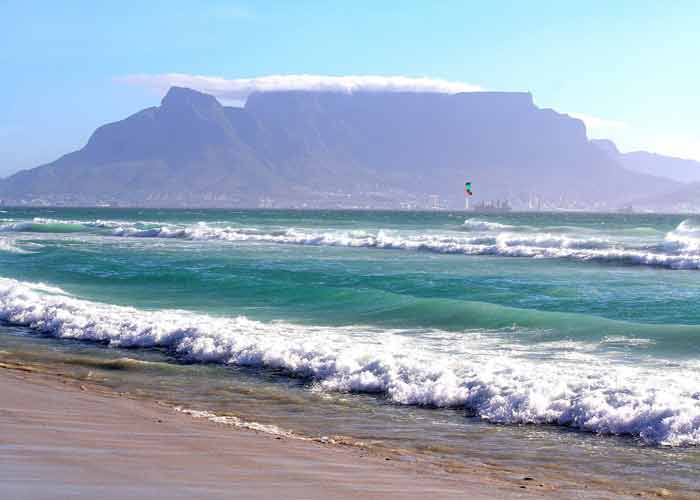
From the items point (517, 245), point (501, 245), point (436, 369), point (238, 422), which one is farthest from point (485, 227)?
point (238, 422)

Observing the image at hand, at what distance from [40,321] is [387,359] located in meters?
8.20

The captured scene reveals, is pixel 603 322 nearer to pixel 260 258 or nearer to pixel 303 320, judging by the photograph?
pixel 303 320

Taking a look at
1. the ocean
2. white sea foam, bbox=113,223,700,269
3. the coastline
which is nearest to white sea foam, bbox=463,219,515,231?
white sea foam, bbox=113,223,700,269

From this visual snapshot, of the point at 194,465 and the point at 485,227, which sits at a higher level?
the point at 485,227

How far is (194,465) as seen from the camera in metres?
6.30

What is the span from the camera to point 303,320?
1694 cm

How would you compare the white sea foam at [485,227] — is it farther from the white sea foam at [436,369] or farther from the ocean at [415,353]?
the white sea foam at [436,369]

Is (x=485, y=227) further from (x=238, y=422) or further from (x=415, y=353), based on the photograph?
(x=238, y=422)

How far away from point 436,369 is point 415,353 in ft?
5.22

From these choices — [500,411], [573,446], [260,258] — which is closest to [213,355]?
[500,411]

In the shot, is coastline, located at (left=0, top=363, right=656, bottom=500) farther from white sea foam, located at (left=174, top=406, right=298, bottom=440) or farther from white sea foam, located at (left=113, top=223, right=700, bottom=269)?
white sea foam, located at (left=113, top=223, right=700, bottom=269)

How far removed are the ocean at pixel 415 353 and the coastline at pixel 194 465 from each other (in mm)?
630

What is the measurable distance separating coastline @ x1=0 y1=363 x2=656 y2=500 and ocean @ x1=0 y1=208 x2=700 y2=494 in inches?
24.8

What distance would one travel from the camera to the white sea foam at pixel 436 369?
29.9 feet
